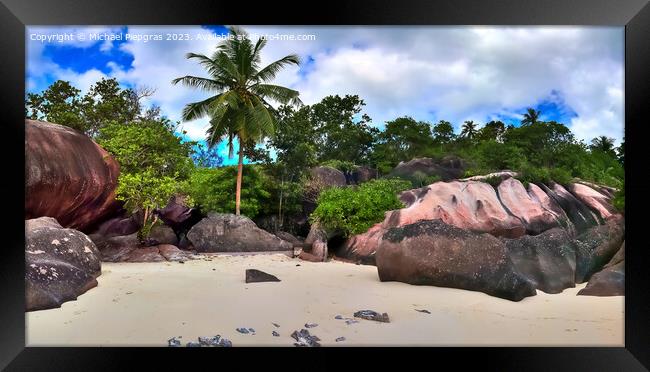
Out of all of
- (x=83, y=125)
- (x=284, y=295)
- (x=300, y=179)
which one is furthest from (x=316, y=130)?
(x=284, y=295)

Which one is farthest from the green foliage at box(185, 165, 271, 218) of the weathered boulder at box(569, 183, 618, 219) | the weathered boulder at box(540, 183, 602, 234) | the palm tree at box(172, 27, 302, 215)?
the weathered boulder at box(569, 183, 618, 219)

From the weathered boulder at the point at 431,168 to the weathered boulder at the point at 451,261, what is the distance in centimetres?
627

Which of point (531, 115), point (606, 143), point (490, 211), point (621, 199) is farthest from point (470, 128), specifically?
point (621, 199)

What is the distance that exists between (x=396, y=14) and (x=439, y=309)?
2226 millimetres

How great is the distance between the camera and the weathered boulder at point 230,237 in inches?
299

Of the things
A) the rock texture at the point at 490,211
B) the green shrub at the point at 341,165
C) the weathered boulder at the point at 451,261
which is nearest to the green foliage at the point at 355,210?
the rock texture at the point at 490,211

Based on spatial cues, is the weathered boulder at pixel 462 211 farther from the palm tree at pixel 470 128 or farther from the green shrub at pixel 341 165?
the green shrub at pixel 341 165

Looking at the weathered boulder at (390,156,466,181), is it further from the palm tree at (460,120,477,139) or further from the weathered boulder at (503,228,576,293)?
the weathered boulder at (503,228,576,293)

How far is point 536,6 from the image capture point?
2.75 metres

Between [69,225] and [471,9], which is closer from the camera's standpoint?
[471,9]

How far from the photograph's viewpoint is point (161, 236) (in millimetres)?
7535

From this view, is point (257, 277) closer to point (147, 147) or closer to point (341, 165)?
point (147, 147)
